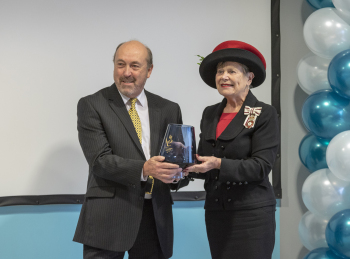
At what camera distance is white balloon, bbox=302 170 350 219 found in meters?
2.63

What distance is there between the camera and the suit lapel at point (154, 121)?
212 cm

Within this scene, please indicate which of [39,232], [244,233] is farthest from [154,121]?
[39,232]

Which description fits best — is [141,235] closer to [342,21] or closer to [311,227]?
[311,227]

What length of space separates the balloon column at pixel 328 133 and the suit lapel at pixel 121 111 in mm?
1318

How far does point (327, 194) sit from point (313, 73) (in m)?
0.91

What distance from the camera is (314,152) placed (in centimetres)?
292

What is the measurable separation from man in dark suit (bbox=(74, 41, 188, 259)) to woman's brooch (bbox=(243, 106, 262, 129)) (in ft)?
1.51

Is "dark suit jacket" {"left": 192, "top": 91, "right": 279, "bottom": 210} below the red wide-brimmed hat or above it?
below

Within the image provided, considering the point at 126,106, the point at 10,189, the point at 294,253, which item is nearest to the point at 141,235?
the point at 126,106

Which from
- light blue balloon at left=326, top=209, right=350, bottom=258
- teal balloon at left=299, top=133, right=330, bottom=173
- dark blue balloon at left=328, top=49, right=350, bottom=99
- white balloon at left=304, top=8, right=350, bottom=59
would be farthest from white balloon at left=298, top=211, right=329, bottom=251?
white balloon at left=304, top=8, right=350, bottom=59

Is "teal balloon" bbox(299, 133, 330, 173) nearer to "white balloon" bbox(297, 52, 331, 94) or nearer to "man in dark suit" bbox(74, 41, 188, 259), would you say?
"white balloon" bbox(297, 52, 331, 94)

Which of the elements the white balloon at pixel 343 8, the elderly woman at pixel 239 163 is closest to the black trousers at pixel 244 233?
the elderly woman at pixel 239 163

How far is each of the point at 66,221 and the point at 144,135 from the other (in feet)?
4.60

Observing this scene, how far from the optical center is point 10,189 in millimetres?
3066
